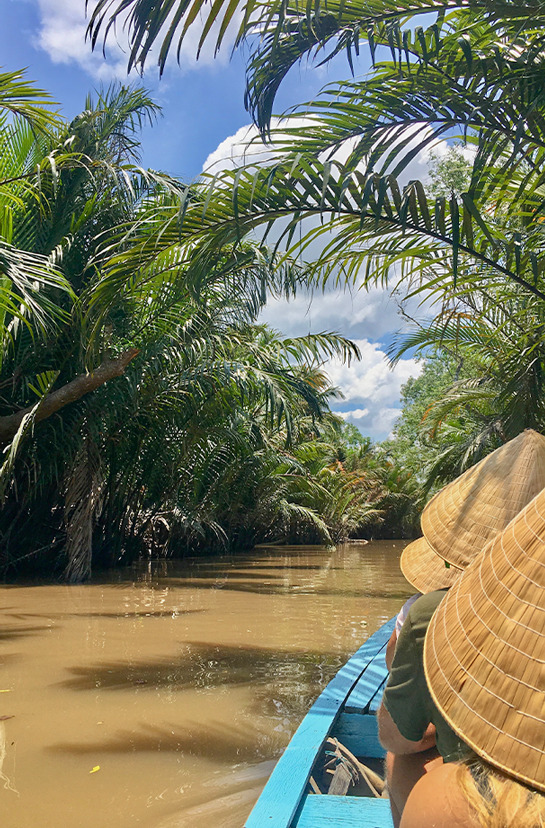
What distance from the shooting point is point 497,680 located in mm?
941

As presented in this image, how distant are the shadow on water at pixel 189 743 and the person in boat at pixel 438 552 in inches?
76.1

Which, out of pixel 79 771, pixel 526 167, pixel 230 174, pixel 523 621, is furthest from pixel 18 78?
pixel 523 621

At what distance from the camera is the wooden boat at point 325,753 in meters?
2.06

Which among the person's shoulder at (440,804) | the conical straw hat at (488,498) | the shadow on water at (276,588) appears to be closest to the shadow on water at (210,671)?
the conical straw hat at (488,498)

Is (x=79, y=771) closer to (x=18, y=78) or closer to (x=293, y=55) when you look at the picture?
(x=293, y=55)

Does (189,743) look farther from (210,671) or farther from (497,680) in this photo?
(497,680)

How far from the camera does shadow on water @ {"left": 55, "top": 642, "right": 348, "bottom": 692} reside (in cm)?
496

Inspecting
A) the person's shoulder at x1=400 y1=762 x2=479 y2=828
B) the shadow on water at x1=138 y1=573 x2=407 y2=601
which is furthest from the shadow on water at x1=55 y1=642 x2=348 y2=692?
the person's shoulder at x1=400 y1=762 x2=479 y2=828

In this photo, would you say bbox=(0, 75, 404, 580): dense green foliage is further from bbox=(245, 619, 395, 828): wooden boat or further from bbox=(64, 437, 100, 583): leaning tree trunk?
bbox=(245, 619, 395, 828): wooden boat

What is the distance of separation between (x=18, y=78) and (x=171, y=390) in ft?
18.0

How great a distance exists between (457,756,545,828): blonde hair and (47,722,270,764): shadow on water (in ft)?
9.33

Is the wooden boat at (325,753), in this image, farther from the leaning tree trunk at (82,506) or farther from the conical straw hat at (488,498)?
the leaning tree trunk at (82,506)

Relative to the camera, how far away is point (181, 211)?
4035 mm

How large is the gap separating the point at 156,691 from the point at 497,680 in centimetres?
425
